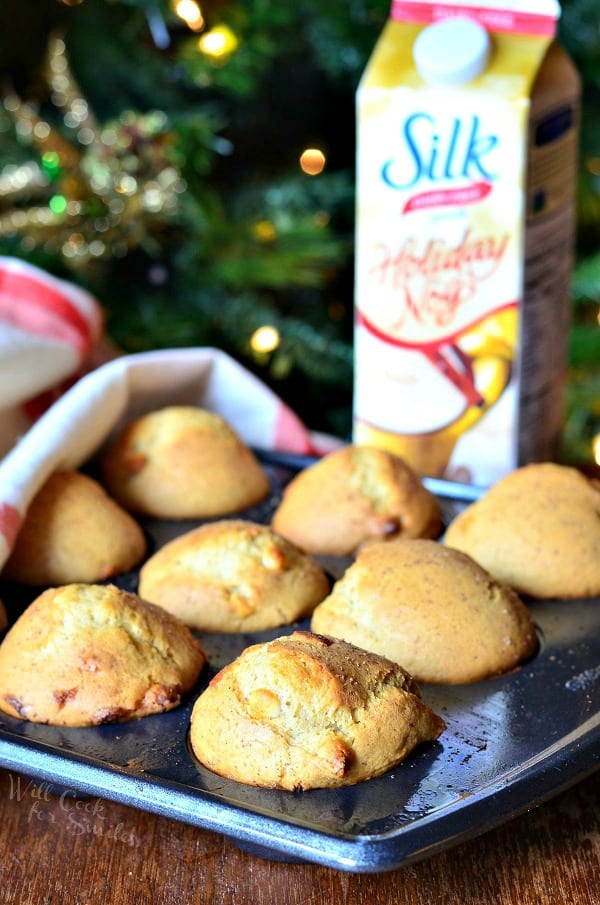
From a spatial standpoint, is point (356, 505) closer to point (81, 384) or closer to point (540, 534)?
point (540, 534)

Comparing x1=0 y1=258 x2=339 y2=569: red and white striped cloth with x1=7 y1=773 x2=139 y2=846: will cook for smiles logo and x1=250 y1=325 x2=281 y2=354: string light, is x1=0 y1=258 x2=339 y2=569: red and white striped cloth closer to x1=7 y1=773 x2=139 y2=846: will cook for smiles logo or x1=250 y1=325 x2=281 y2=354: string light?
x1=250 y1=325 x2=281 y2=354: string light

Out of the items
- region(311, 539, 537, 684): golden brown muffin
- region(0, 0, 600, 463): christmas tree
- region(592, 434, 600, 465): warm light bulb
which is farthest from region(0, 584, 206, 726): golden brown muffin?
region(592, 434, 600, 465): warm light bulb

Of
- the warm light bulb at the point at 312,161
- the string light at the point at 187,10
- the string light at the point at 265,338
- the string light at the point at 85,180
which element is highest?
the string light at the point at 187,10

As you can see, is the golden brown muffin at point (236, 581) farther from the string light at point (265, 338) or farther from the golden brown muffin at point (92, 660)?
the string light at point (265, 338)

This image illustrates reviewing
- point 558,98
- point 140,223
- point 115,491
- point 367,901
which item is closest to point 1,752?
point 367,901

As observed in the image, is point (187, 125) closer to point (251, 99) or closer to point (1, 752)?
point (251, 99)

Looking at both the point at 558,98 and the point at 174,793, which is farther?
the point at 558,98

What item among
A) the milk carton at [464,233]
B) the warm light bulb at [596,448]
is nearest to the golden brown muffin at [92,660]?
the milk carton at [464,233]
